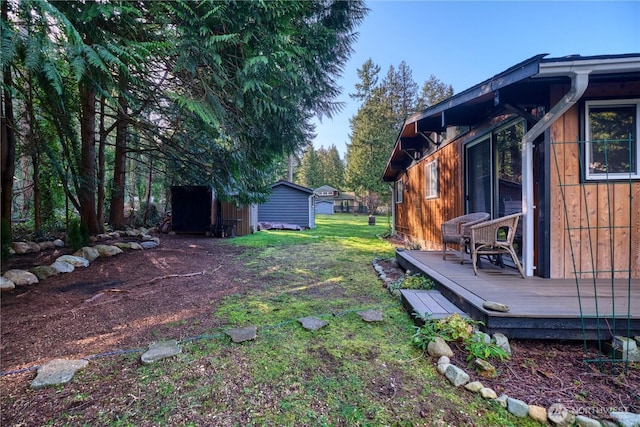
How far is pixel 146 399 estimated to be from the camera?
69.6 inches

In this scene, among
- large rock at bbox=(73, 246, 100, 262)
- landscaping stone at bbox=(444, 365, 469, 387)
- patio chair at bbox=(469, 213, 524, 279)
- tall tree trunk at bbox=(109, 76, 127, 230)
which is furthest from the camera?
tall tree trunk at bbox=(109, 76, 127, 230)

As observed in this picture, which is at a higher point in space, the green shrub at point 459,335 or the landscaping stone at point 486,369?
the green shrub at point 459,335

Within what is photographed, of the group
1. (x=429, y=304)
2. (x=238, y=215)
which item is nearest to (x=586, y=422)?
(x=429, y=304)

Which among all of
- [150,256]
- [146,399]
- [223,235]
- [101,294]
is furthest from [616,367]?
[223,235]

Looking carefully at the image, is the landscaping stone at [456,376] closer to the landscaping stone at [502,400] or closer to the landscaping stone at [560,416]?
the landscaping stone at [502,400]

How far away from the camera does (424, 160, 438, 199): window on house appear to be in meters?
7.11

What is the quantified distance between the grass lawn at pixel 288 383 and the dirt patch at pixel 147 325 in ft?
0.42

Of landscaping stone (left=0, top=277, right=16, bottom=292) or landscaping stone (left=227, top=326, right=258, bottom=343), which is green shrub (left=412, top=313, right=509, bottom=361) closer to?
landscaping stone (left=227, top=326, right=258, bottom=343)

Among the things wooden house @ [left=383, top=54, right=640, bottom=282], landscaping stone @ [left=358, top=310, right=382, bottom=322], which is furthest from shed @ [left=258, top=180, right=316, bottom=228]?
landscaping stone @ [left=358, top=310, right=382, bottom=322]

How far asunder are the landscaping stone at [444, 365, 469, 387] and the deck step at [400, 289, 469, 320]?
67 cm

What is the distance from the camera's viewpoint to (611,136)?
343cm

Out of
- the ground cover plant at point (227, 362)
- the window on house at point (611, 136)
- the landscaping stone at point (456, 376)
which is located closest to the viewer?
the ground cover plant at point (227, 362)

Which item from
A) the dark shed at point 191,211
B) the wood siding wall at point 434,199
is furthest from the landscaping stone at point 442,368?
the dark shed at point 191,211

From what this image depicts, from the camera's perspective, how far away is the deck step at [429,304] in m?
2.78
